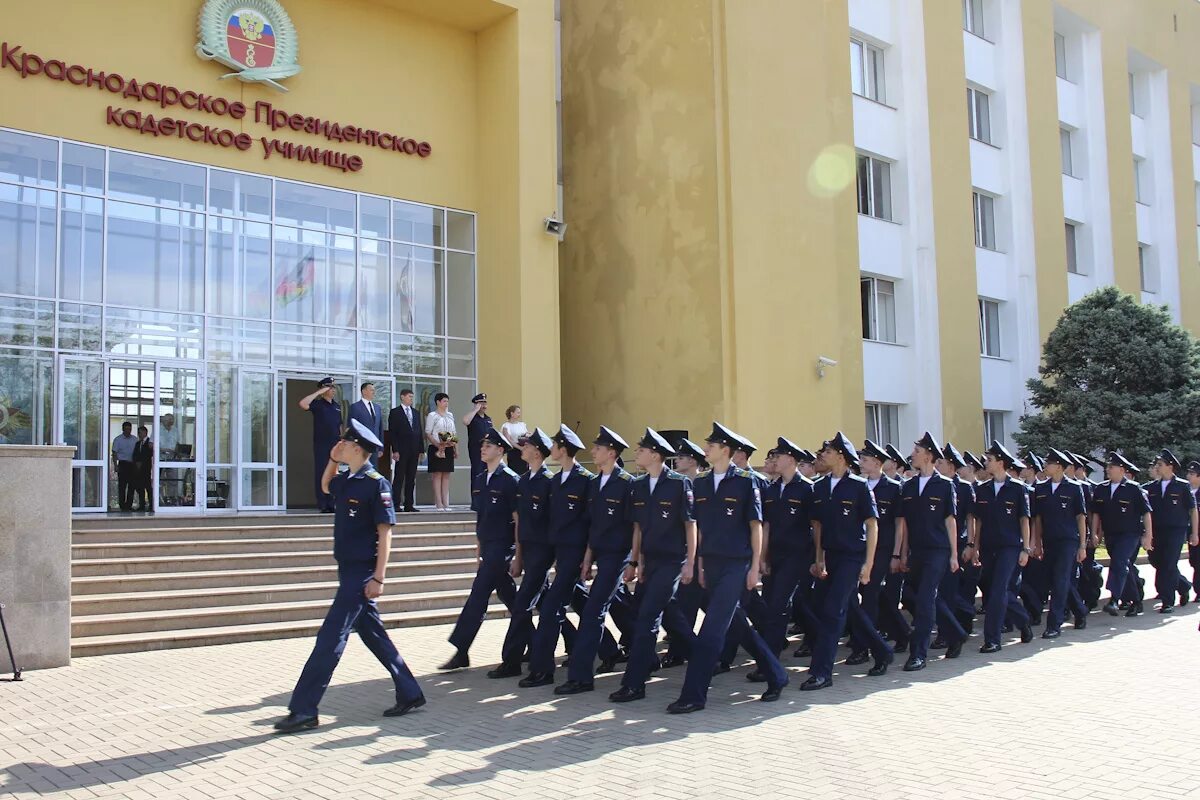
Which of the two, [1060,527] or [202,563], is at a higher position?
[1060,527]

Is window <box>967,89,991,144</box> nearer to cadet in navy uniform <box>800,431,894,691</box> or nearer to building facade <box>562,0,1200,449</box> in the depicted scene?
building facade <box>562,0,1200,449</box>

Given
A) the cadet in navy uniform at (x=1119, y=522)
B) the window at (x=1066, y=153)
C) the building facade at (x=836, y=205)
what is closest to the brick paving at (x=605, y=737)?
the cadet in navy uniform at (x=1119, y=522)

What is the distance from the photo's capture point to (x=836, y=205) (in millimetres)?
23906

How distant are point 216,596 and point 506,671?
416cm

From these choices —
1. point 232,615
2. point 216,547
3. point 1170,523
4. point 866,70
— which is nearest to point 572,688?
point 232,615

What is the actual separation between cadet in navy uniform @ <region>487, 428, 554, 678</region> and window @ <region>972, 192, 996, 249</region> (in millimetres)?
23153

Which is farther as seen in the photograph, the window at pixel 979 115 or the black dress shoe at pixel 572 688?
the window at pixel 979 115

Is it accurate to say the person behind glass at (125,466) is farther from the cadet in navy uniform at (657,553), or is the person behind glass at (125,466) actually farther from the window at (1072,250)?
the window at (1072,250)

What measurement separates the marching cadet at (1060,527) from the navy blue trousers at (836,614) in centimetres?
364

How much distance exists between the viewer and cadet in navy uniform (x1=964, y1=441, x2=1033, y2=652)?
1081 centimetres

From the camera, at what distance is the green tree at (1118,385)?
25.9 meters

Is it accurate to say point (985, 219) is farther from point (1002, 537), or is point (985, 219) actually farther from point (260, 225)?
point (1002, 537)

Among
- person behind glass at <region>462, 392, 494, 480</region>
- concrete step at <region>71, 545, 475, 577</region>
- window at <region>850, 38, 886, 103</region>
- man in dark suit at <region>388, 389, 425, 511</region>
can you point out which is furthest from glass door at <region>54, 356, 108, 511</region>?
window at <region>850, 38, 886, 103</region>

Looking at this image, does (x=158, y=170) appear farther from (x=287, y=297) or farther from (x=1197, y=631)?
(x=1197, y=631)
